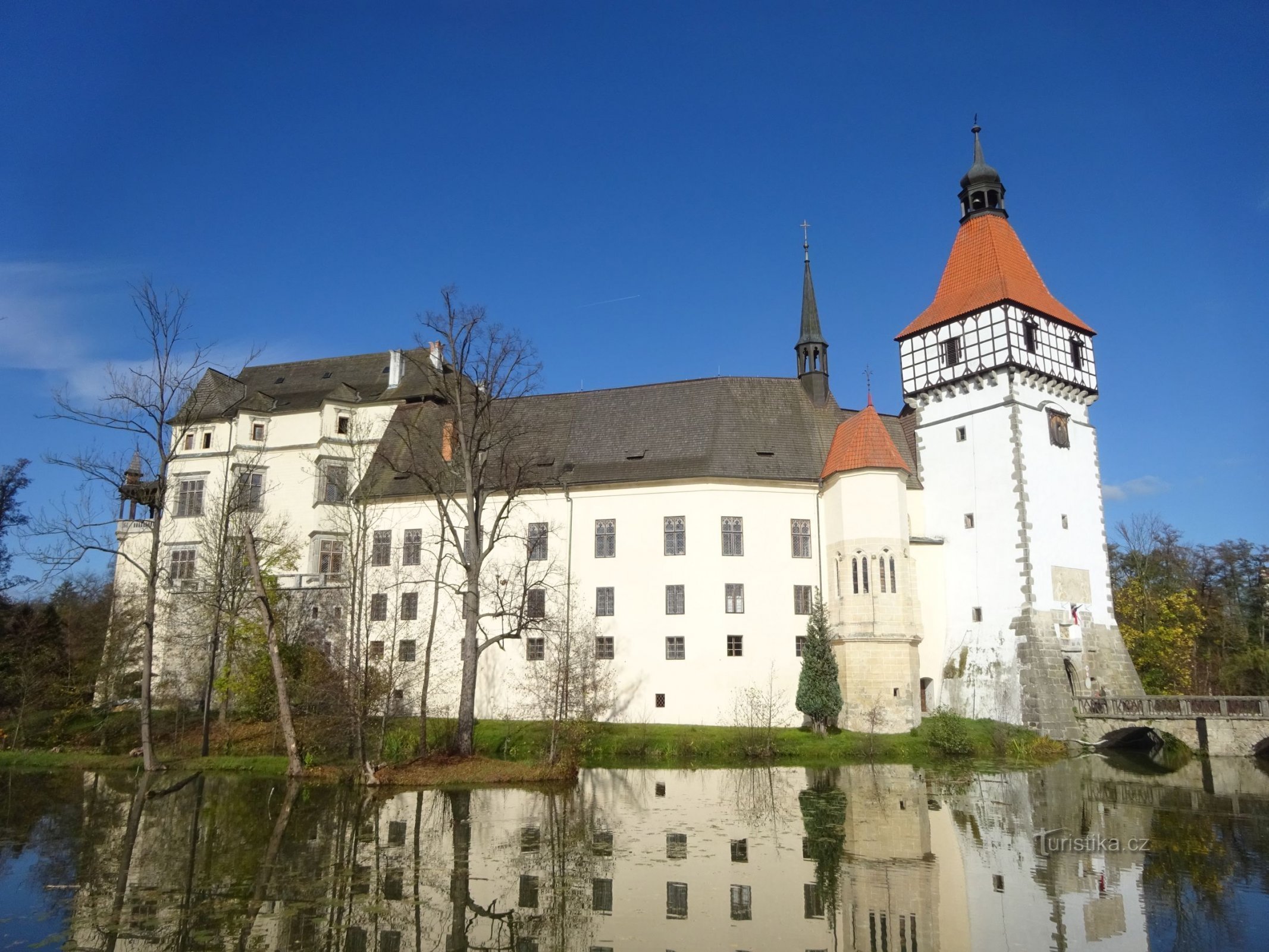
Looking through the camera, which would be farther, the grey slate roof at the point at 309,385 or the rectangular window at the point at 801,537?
the grey slate roof at the point at 309,385

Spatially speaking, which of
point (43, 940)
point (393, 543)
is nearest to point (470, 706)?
point (393, 543)

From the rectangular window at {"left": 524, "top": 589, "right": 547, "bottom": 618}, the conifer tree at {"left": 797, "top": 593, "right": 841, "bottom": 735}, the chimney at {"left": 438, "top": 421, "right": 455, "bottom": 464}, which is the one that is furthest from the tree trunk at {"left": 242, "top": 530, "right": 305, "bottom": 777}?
the conifer tree at {"left": 797, "top": 593, "right": 841, "bottom": 735}

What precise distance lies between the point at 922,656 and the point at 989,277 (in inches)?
593

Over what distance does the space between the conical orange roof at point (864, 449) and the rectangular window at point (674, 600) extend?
6972 mm

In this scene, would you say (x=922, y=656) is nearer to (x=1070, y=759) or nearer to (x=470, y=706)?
(x=1070, y=759)

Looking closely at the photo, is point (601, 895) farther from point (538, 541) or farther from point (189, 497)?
point (189, 497)

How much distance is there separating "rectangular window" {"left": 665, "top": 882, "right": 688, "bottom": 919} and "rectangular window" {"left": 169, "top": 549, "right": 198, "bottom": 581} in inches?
1257

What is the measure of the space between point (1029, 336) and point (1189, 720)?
14.6m

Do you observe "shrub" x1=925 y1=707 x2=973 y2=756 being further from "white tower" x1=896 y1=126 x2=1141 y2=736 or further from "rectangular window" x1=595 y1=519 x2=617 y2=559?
"rectangular window" x1=595 y1=519 x2=617 y2=559

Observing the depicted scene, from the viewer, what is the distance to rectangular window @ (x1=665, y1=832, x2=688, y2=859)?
13.8 meters

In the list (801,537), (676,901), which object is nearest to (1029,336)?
(801,537)

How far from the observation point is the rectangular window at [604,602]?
32.9 meters

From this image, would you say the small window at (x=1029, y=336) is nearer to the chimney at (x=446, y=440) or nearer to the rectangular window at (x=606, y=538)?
the rectangular window at (x=606, y=538)

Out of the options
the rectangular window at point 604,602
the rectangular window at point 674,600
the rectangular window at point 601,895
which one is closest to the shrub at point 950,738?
the rectangular window at point 674,600
